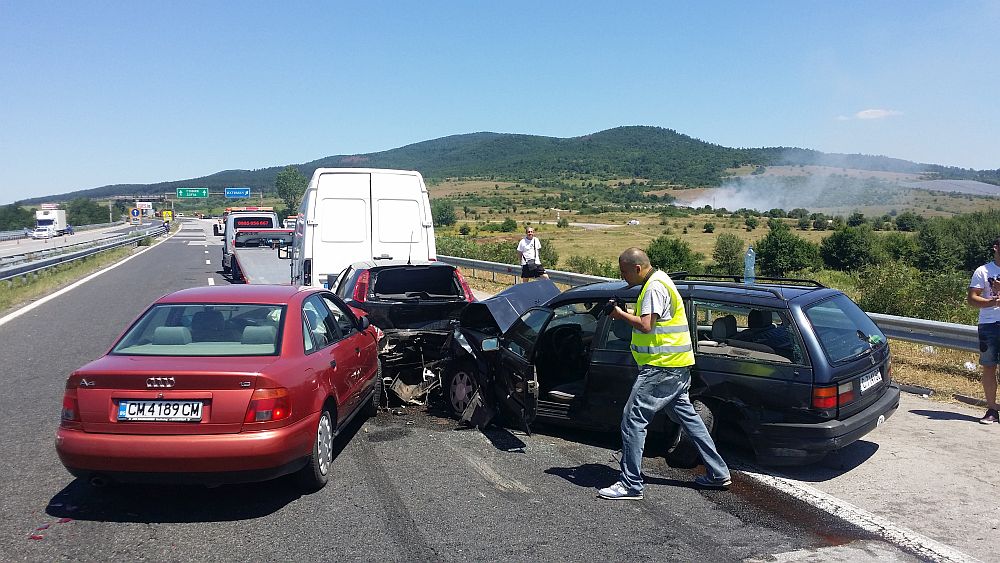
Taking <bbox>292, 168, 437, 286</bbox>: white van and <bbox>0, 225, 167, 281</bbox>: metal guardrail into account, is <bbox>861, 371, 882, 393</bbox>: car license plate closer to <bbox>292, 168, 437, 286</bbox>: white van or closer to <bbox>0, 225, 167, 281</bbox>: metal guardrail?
<bbox>292, 168, 437, 286</bbox>: white van

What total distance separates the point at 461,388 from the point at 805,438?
10.9 feet

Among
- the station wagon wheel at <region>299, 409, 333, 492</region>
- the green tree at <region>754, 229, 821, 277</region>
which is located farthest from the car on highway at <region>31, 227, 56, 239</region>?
the station wagon wheel at <region>299, 409, 333, 492</region>

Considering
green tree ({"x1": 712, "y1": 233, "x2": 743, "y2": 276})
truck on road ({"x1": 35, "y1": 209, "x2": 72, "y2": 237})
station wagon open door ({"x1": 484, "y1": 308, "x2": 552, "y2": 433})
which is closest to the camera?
station wagon open door ({"x1": 484, "y1": 308, "x2": 552, "y2": 433})

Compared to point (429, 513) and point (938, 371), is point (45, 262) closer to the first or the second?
point (429, 513)

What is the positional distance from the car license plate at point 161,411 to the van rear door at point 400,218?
7.54 m

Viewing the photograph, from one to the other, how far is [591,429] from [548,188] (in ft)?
559

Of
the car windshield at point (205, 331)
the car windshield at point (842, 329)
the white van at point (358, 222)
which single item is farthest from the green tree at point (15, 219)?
the car windshield at point (842, 329)

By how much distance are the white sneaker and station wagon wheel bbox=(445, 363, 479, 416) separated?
218cm

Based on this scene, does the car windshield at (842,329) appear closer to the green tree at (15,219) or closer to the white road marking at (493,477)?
the white road marking at (493,477)

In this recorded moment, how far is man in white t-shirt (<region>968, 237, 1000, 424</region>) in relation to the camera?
22.2 feet

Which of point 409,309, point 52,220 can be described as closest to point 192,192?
point 52,220

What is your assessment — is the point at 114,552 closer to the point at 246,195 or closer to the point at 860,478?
the point at 860,478

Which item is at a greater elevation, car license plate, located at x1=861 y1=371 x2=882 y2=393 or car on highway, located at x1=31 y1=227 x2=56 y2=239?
car license plate, located at x1=861 y1=371 x2=882 y2=393

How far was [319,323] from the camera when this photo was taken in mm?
5996
